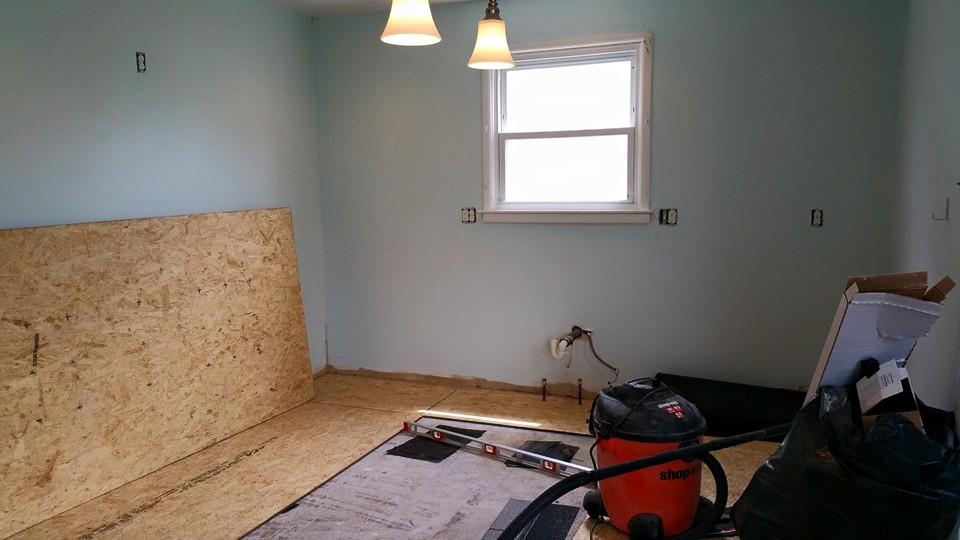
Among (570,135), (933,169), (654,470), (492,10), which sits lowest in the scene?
(654,470)

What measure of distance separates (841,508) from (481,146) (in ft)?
10.9

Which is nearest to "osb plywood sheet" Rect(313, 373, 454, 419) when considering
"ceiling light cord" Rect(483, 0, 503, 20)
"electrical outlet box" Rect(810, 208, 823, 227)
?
"ceiling light cord" Rect(483, 0, 503, 20)

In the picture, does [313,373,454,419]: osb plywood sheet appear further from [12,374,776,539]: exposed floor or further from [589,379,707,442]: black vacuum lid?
Answer: [589,379,707,442]: black vacuum lid

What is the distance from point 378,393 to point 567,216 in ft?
5.86

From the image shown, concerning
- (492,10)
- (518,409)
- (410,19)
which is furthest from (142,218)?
(518,409)

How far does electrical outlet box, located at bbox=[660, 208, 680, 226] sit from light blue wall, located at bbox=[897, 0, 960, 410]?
3.82 feet

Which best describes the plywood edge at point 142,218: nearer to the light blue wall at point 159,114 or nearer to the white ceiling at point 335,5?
the light blue wall at point 159,114

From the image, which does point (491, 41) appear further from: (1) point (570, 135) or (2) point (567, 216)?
(2) point (567, 216)

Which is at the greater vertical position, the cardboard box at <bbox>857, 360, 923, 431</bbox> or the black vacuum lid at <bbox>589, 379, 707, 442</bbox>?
the cardboard box at <bbox>857, 360, 923, 431</bbox>

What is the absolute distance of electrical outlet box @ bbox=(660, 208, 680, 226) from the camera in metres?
4.09

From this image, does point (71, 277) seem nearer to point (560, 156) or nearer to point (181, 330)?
point (181, 330)

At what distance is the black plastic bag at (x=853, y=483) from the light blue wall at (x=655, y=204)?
7.04 ft

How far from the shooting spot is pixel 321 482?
3.27m

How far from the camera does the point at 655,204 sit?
4.13 metres
